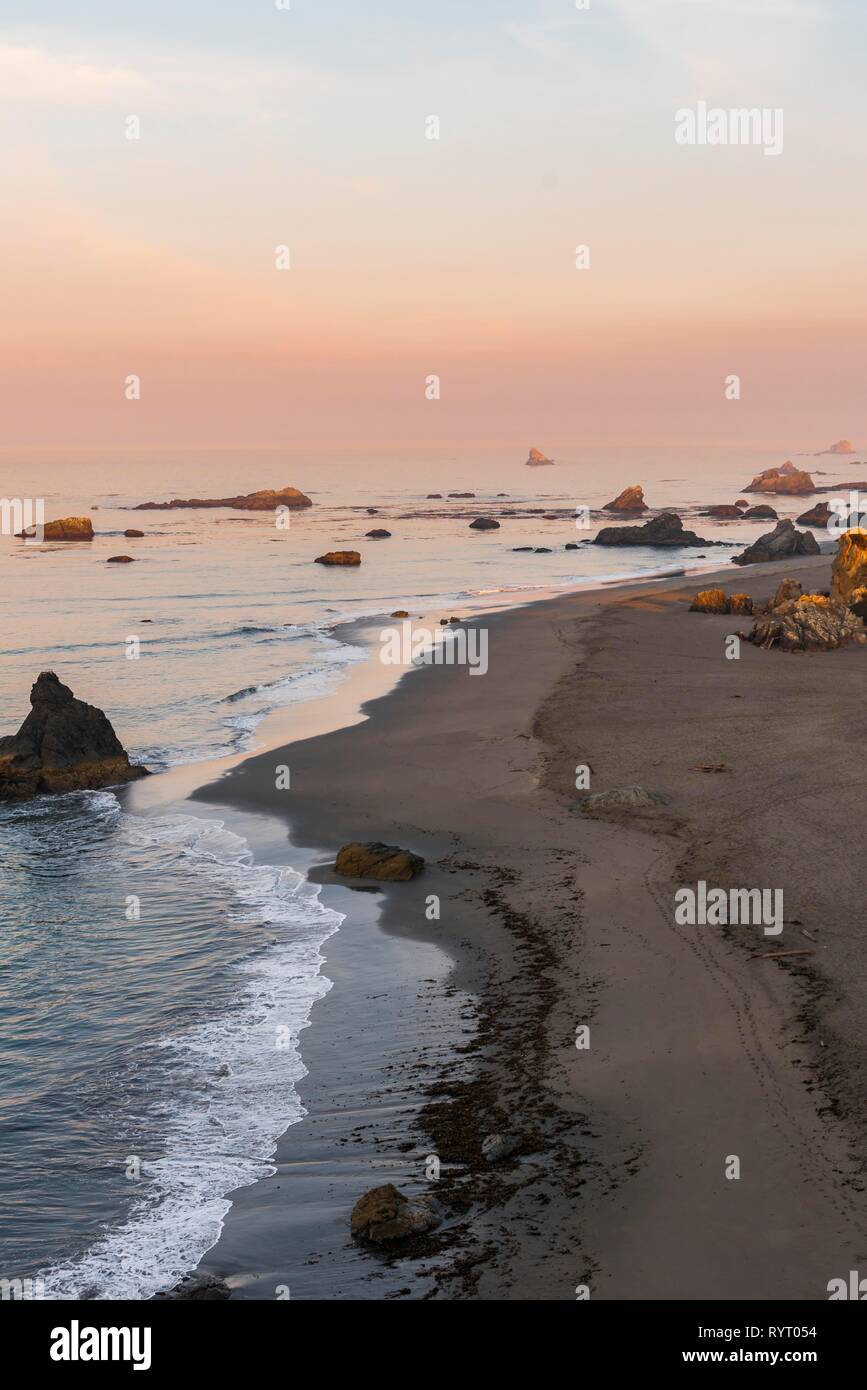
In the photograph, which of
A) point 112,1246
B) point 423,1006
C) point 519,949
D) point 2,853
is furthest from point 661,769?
point 112,1246

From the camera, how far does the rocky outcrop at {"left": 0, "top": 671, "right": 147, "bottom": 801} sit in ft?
93.0

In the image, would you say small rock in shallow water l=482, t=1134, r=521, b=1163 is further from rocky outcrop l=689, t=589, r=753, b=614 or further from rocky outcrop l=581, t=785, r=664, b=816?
rocky outcrop l=689, t=589, r=753, b=614

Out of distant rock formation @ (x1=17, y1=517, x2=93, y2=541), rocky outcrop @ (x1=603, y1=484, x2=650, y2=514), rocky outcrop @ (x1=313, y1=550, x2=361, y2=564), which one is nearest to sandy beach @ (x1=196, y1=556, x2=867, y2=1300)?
rocky outcrop @ (x1=313, y1=550, x2=361, y2=564)

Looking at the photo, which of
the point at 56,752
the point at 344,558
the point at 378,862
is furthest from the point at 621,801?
the point at 344,558

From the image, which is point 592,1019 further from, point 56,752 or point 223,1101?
point 56,752

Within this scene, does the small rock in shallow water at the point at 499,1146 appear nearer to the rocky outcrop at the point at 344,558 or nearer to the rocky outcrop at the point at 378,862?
the rocky outcrop at the point at 378,862

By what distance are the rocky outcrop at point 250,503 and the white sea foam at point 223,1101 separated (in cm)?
13672

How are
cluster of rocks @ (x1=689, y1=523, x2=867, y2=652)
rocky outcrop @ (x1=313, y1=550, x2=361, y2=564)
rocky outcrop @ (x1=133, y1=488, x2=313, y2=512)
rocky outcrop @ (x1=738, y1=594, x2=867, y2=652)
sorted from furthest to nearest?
rocky outcrop @ (x1=133, y1=488, x2=313, y2=512), rocky outcrop @ (x1=313, y1=550, x2=361, y2=564), cluster of rocks @ (x1=689, y1=523, x2=867, y2=652), rocky outcrop @ (x1=738, y1=594, x2=867, y2=652)

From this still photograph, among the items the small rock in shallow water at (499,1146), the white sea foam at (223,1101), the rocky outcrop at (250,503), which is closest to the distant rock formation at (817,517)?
the rocky outcrop at (250,503)

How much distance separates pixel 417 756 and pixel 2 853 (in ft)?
34.0

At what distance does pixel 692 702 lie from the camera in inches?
1336

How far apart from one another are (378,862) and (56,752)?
35.0 feet

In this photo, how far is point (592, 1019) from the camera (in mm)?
15414

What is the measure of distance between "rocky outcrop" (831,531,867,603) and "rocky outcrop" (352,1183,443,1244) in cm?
3892
